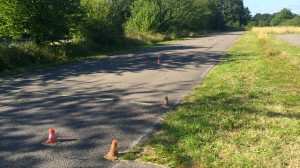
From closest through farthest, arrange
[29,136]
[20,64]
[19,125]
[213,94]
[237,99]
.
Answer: [29,136] → [19,125] → [237,99] → [213,94] → [20,64]

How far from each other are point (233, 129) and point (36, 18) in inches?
601

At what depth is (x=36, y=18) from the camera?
695 inches

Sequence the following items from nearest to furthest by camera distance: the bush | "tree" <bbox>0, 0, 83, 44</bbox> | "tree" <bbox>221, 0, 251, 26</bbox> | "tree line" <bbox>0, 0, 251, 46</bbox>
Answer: "tree" <bbox>0, 0, 83, 44</bbox> < "tree line" <bbox>0, 0, 251, 46</bbox> < the bush < "tree" <bbox>221, 0, 251, 26</bbox>

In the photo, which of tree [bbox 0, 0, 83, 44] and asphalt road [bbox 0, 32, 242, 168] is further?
tree [bbox 0, 0, 83, 44]

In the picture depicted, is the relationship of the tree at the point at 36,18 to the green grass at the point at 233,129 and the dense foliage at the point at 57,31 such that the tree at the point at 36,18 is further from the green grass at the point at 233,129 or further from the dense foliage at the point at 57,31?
the green grass at the point at 233,129

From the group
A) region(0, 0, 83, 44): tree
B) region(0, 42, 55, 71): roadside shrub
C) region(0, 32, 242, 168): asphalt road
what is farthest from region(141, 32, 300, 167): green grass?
region(0, 0, 83, 44): tree

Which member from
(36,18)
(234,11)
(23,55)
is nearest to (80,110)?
(23,55)

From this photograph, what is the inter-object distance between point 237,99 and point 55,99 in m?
4.71

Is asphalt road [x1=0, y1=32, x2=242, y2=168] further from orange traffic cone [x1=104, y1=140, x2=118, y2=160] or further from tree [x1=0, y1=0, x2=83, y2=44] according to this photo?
tree [x1=0, y1=0, x2=83, y2=44]

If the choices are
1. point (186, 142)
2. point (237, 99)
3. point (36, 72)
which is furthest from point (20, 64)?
point (186, 142)

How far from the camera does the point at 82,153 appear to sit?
4.62 metres

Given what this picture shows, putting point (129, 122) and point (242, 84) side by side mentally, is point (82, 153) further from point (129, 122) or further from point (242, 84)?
point (242, 84)

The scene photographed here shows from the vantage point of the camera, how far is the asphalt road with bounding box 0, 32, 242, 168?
15.3 ft

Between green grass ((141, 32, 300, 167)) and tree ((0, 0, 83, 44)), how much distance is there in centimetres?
1199
